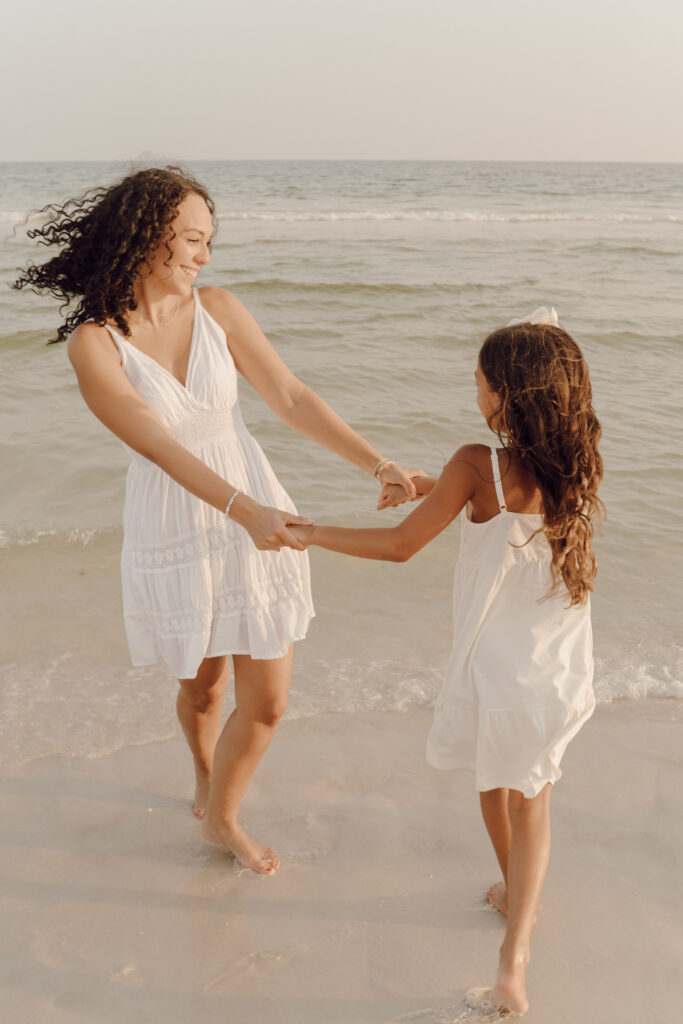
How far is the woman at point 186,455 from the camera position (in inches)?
98.1

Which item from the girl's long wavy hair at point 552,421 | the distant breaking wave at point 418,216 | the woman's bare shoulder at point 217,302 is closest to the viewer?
the girl's long wavy hair at point 552,421

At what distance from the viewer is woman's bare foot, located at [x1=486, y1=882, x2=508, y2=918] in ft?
8.56

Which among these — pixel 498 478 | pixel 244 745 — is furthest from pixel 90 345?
pixel 244 745

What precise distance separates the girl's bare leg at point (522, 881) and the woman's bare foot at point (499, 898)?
0.26 metres

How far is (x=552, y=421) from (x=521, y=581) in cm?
40

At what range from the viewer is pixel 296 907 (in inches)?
106

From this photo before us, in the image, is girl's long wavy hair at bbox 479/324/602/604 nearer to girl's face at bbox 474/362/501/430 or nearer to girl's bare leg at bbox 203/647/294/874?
girl's face at bbox 474/362/501/430

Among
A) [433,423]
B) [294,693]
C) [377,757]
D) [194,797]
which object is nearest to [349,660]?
[294,693]

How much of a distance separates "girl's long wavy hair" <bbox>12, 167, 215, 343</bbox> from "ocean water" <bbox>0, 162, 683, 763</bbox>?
316 millimetres

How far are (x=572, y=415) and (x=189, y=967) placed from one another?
1.75 metres

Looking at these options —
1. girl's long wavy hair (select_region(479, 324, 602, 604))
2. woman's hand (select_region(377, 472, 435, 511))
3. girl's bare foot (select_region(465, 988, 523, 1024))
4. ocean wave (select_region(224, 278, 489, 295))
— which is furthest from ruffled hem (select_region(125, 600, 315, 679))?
ocean wave (select_region(224, 278, 489, 295))

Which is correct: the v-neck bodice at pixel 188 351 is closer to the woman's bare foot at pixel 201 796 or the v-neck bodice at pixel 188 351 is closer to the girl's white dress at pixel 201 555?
the girl's white dress at pixel 201 555

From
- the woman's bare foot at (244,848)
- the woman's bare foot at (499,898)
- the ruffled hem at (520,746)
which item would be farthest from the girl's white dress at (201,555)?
the woman's bare foot at (499,898)

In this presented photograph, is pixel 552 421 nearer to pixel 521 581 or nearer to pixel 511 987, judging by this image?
pixel 521 581
